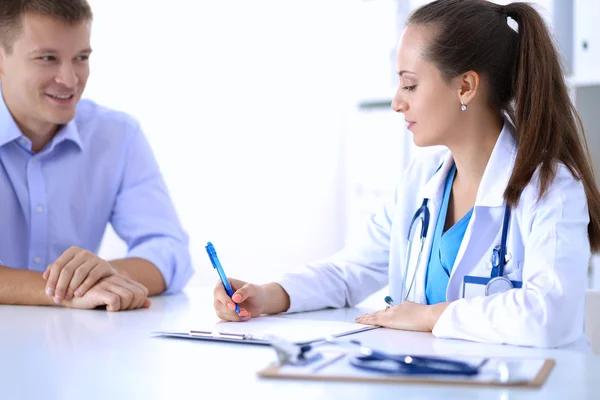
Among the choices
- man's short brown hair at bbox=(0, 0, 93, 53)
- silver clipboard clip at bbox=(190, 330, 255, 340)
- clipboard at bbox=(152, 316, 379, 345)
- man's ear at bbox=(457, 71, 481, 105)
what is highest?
man's short brown hair at bbox=(0, 0, 93, 53)

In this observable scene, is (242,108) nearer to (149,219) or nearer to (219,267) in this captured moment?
(149,219)

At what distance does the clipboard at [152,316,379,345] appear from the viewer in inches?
47.5

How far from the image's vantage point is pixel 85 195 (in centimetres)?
221

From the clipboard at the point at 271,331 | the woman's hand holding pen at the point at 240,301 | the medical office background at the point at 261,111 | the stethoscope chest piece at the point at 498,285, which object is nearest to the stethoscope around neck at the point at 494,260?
the stethoscope chest piece at the point at 498,285

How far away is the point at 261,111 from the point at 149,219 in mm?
2772

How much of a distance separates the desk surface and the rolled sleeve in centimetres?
48

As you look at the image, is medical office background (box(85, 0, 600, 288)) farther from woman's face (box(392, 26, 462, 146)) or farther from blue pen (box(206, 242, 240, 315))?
blue pen (box(206, 242, 240, 315))

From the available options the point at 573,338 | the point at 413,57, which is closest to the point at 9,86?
the point at 413,57

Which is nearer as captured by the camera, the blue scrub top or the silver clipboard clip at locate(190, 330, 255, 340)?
the silver clipboard clip at locate(190, 330, 255, 340)

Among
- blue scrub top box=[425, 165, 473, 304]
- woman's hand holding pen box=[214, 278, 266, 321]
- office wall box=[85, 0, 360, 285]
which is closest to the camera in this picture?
woman's hand holding pen box=[214, 278, 266, 321]

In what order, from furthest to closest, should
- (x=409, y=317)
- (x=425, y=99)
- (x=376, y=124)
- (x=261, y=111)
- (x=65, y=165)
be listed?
(x=261, y=111), (x=376, y=124), (x=65, y=165), (x=425, y=99), (x=409, y=317)

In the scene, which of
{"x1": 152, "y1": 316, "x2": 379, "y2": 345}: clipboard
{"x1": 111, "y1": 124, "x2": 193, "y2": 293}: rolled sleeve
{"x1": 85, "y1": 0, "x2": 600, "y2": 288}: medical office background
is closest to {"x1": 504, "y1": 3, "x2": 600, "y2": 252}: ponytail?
{"x1": 152, "y1": 316, "x2": 379, "y2": 345}: clipboard

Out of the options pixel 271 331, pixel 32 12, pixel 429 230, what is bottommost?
pixel 271 331

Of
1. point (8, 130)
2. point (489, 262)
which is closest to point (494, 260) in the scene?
point (489, 262)
